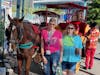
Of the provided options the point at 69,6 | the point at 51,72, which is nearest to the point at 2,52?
the point at 69,6

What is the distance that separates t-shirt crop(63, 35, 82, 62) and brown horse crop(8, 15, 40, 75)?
1.66 metres

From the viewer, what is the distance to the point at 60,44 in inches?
336

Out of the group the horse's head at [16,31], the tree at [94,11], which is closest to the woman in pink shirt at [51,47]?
the horse's head at [16,31]

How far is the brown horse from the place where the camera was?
32.2 ft

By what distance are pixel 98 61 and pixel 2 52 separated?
183 inches

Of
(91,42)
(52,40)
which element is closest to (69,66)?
(52,40)

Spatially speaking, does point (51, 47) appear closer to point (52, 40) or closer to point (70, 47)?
point (52, 40)

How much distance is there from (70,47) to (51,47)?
1.48 feet

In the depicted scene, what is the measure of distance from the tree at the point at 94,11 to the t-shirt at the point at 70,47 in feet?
98.0

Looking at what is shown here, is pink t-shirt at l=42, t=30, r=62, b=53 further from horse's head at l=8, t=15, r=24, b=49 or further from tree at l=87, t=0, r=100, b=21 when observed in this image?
tree at l=87, t=0, r=100, b=21

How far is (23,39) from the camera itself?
10.3 meters

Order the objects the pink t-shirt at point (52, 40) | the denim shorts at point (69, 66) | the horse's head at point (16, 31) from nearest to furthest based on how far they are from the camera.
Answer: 1. the pink t-shirt at point (52, 40)
2. the denim shorts at point (69, 66)
3. the horse's head at point (16, 31)

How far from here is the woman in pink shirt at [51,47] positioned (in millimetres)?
8547

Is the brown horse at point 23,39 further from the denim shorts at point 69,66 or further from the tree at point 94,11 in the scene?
the tree at point 94,11
